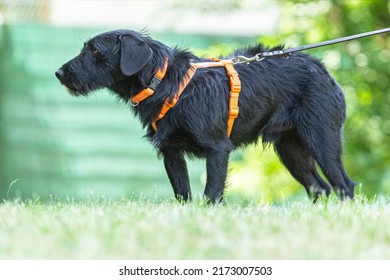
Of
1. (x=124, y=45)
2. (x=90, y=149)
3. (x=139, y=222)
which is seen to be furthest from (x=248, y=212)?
(x=90, y=149)

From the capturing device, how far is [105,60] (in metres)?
5.57

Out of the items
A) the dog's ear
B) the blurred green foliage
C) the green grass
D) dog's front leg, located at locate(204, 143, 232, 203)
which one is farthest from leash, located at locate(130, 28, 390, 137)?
the blurred green foliage

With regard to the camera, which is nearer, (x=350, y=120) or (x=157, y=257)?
(x=157, y=257)

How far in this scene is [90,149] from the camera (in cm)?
969

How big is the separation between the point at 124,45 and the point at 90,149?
4.40 meters

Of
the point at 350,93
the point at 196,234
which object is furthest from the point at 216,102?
the point at 350,93

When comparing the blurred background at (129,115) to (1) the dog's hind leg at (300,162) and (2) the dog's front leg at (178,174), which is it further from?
(2) the dog's front leg at (178,174)

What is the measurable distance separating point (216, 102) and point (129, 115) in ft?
14.5

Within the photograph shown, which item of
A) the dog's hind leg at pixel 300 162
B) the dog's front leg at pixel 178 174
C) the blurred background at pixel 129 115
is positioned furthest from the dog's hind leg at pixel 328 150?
the blurred background at pixel 129 115

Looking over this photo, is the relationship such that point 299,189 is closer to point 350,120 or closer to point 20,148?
point 350,120

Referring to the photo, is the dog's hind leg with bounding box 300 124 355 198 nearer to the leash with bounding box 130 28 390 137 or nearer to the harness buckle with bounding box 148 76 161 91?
the leash with bounding box 130 28 390 137

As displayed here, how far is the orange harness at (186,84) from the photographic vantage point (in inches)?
215

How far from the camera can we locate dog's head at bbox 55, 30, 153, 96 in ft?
17.9

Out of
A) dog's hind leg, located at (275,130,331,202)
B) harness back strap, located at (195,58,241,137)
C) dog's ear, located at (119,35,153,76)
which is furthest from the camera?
dog's hind leg, located at (275,130,331,202)
